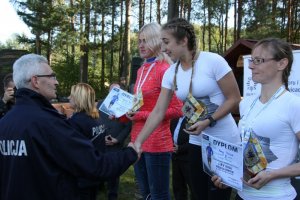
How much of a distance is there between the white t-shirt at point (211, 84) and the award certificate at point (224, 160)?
319 mm

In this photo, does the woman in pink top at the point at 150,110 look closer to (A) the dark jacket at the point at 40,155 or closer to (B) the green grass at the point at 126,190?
(A) the dark jacket at the point at 40,155

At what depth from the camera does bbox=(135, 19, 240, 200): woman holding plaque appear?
2865 mm

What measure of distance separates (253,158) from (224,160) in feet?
0.72

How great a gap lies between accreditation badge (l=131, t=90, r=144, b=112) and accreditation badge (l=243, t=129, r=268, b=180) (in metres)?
1.49

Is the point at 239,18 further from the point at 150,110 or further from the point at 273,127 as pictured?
the point at 273,127

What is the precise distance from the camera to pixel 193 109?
9.42 feet

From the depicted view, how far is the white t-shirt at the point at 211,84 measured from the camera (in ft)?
9.41

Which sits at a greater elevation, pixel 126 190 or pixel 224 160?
pixel 224 160

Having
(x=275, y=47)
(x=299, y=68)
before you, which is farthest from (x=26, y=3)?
(x=275, y=47)

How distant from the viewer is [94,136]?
4.35 m

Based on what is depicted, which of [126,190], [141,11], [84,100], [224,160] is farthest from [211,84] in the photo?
[141,11]

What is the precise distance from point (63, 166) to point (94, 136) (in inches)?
82.7

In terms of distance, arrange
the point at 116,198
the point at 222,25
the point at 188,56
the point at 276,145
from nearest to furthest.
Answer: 1. the point at 276,145
2. the point at 188,56
3. the point at 116,198
4. the point at 222,25

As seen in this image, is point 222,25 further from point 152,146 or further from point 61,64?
point 152,146
